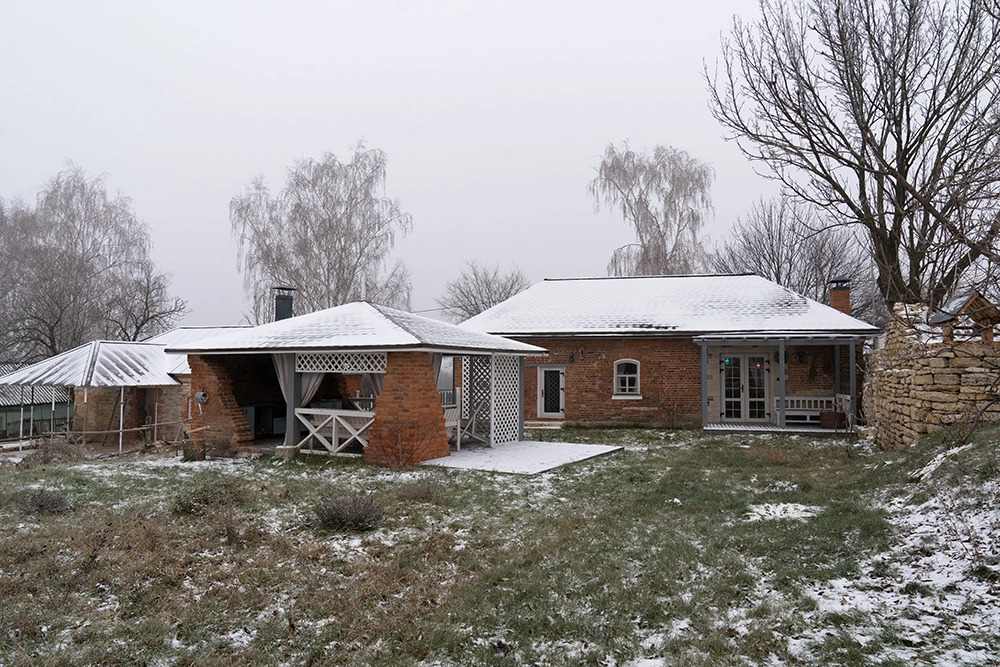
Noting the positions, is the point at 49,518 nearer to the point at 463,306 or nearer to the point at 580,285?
the point at 580,285

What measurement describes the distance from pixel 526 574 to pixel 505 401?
9.71 meters

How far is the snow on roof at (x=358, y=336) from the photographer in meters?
12.0

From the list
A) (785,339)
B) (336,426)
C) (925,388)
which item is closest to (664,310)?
(785,339)

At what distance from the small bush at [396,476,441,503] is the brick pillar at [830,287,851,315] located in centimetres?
1555

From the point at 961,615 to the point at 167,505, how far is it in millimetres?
8195

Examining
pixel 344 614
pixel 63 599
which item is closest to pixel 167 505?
pixel 63 599

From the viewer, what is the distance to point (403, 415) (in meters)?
11.9

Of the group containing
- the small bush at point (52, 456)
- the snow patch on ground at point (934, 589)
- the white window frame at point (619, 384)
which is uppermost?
the white window frame at point (619, 384)

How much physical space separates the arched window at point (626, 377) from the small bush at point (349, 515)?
12963 mm

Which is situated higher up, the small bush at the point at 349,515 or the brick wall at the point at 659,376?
the brick wall at the point at 659,376

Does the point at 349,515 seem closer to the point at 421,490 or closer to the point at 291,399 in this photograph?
the point at 421,490

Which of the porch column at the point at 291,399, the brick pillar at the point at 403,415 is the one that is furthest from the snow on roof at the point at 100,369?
the brick pillar at the point at 403,415

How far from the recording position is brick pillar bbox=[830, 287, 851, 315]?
19.6 metres

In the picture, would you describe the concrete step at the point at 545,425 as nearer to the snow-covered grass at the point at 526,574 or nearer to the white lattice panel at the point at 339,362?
the white lattice panel at the point at 339,362
